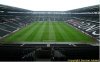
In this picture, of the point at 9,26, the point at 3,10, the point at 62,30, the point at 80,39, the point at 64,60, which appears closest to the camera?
the point at 64,60

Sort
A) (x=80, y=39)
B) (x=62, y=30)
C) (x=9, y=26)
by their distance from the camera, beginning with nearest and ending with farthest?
(x=80, y=39), (x=62, y=30), (x=9, y=26)

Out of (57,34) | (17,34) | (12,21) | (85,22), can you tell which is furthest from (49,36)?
(12,21)

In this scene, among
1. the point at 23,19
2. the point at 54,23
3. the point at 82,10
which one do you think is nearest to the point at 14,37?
the point at 23,19

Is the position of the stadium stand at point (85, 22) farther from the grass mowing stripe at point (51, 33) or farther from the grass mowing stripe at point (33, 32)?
the grass mowing stripe at point (33, 32)

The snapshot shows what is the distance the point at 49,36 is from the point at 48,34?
0.85 feet

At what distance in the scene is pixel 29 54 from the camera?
9664mm

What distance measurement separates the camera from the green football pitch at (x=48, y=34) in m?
10.3

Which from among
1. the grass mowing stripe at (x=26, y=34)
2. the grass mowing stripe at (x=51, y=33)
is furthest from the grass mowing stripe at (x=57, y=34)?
the grass mowing stripe at (x=26, y=34)

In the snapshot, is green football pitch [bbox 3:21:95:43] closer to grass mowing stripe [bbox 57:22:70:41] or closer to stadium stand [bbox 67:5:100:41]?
grass mowing stripe [bbox 57:22:70:41]

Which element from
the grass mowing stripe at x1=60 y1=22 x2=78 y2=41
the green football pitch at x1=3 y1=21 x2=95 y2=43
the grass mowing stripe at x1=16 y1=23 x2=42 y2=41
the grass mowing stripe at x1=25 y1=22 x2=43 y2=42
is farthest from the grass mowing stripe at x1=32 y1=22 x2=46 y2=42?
the grass mowing stripe at x1=60 y1=22 x2=78 y2=41

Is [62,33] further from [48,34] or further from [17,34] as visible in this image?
[17,34]

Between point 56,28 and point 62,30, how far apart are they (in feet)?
0.97

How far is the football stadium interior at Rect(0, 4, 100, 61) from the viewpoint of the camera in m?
9.72

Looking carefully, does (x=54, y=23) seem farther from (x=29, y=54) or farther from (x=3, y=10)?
(x=3, y=10)
